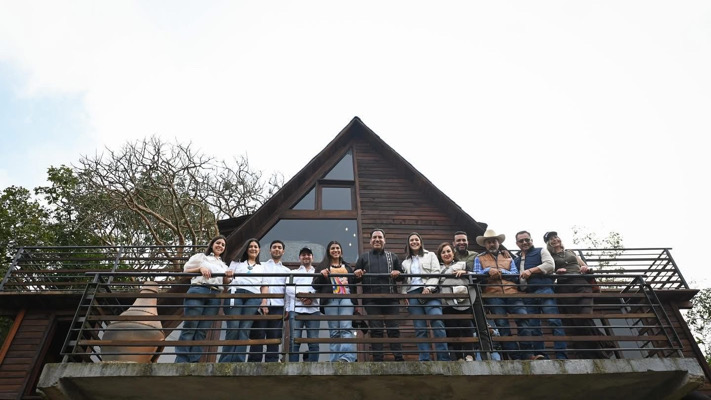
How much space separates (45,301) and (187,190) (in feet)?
31.0

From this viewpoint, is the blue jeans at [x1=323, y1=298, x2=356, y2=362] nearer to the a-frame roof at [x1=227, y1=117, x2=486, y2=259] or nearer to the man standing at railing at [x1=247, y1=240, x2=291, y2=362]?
the man standing at railing at [x1=247, y1=240, x2=291, y2=362]

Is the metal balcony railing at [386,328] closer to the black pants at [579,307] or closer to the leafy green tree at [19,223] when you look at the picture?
the black pants at [579,307]

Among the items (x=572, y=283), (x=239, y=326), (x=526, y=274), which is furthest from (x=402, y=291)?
(x=572, y=283)

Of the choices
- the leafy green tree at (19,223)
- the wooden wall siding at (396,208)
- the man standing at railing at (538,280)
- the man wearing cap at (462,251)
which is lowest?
the man standing at railing at (538,280)

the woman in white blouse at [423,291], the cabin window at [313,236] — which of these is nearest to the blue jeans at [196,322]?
the woman in white blouse at [423,291]

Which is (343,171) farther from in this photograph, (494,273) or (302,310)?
(494,273)

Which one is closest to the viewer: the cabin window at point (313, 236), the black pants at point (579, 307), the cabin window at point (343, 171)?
the black pants at point (579, 307)

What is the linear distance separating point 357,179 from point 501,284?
5.26m

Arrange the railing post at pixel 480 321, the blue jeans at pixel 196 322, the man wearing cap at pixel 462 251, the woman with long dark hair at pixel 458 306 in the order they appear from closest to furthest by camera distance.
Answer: the railing post at pixel 480 321
the blue jeans at pixel 196 322
the woman with long dark hair at pixel 458 306
the man wearing cap at pixel 462 251

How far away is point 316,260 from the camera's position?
30.6 ft

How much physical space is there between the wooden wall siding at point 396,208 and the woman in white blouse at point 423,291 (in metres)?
2.54

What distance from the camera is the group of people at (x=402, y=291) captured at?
6.16 metres

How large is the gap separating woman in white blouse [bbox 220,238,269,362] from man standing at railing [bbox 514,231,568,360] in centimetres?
365

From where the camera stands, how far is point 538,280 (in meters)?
6.70
